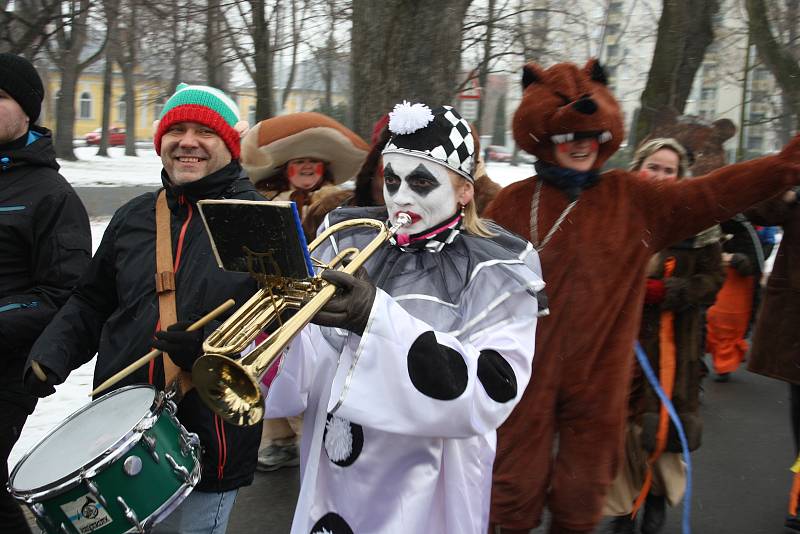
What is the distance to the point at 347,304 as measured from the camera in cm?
203

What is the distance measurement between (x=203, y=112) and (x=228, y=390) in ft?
3.97

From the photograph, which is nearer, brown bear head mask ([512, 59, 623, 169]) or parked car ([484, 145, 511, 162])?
brown bear head mask ([512, 59, 623, 169])

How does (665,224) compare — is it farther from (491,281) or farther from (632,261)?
(491,281)

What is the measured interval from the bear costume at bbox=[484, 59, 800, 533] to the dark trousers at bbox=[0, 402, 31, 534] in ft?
6.19

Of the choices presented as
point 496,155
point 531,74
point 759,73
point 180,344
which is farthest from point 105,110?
point 180,344

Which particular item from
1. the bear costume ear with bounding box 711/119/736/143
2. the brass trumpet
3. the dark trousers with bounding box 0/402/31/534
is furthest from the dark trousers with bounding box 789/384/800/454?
the dark trousers with bounding box 0/402/31/534

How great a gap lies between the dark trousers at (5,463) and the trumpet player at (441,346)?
135 centimetres

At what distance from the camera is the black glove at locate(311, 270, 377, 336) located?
2004 mm

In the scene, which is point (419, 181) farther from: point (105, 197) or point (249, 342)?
point (105, 197)

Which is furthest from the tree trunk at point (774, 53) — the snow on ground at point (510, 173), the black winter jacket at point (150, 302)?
the snow on ground at point (510, 173)

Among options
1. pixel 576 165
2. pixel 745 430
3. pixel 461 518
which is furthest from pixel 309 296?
pixel 745 430

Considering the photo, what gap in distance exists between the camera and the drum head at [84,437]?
7.73 ft

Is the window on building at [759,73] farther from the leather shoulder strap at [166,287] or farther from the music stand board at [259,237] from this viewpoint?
the music stand board at [259,237]

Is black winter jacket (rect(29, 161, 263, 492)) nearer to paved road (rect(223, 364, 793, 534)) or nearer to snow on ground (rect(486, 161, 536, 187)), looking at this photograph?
paved road (rect(223, 364, 793, 534))
